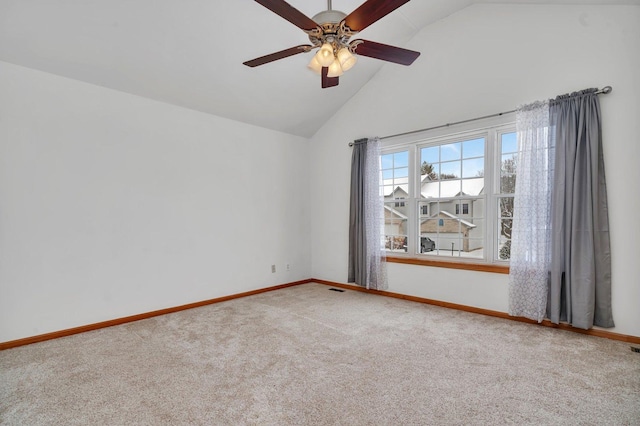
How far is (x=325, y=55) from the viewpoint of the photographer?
2.23m

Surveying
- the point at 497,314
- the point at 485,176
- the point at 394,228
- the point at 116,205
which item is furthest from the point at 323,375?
the point at 485,176

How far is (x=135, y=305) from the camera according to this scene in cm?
347

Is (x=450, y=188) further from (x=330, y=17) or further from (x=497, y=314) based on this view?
(x=330, y=17)

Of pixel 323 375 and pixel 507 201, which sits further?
pixel 507 201

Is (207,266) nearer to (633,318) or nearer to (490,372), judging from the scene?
(490,372)

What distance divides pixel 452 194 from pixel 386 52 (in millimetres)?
2224

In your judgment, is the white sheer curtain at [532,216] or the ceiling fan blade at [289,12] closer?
the ceiling fan blade at [289,12]

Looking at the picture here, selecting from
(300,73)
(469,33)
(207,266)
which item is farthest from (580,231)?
(207,266)

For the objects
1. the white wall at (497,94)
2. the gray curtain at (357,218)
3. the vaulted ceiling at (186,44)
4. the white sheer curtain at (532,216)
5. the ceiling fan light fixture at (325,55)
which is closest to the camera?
the ceiling fan light fixture at (325,55)

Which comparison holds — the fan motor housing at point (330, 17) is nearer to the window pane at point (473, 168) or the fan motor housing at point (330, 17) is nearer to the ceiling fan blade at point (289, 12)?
the ceiling fan blade at point (289, 12)

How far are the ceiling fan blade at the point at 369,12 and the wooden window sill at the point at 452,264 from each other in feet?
9.65

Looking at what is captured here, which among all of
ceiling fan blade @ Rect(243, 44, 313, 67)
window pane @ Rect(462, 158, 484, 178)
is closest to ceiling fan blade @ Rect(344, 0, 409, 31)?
ceiling fan blade @ Rect(243, 44, 313, 67)

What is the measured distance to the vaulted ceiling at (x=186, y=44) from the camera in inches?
101

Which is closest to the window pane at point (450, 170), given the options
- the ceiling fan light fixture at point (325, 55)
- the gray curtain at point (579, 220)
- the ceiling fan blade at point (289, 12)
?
the gray curtain at point (579, 220)
